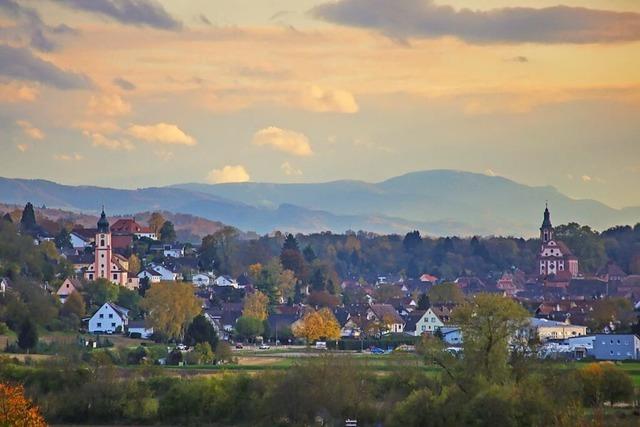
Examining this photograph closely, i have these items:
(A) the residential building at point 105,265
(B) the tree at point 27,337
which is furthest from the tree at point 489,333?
(A) the residential building at point 105,265

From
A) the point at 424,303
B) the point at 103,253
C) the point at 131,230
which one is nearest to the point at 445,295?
the point at 424,303

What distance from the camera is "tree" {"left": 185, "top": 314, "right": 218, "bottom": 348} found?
77250 mm

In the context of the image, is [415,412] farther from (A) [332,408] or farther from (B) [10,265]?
(B) [10,265]

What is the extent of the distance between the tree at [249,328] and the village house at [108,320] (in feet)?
21.5

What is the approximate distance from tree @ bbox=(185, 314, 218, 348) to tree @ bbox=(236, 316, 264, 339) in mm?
13980

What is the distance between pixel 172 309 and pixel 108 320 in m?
6.04

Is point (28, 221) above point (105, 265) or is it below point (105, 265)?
above

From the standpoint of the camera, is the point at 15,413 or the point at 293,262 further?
the point at 293,262

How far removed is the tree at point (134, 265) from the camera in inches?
4610

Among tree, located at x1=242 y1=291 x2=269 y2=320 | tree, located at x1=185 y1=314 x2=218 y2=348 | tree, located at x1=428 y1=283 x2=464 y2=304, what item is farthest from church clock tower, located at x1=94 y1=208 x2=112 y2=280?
tree, located at x1=185 y1=314 x2=218 y2=348

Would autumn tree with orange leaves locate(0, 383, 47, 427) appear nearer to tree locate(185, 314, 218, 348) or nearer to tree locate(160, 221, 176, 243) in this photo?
tree locate(185, 314, 218, 348)

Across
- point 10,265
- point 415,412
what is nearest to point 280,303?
point 10,265

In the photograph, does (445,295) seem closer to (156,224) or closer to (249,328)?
(249,328)

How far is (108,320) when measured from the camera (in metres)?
90.1
